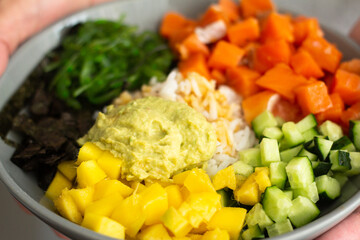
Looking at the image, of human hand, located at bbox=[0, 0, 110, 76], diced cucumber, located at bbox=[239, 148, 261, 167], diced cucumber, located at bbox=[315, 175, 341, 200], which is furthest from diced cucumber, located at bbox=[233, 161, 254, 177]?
human hand, located at bbox=[0, 0, 110, 76]

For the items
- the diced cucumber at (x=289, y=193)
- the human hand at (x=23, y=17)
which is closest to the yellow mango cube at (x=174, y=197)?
the diced cucumber at (x=289, y=193)

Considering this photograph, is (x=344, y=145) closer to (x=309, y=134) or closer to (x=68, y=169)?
(x=309, y=134)

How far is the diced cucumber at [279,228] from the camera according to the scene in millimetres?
2096

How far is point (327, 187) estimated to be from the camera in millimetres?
2344

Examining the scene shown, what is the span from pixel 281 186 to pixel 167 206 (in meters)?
0.66

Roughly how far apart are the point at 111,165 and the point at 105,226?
1.34ft

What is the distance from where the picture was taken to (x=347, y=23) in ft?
14.3

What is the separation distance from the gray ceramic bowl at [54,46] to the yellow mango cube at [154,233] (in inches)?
9.3

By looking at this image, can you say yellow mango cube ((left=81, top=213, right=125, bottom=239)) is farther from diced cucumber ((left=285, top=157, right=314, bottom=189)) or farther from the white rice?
diced cucumber ((left=285, top=157, right=314, bottom=189))

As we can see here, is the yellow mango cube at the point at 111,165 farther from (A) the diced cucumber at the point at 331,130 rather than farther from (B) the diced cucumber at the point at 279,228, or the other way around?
(A) the diced cucumber at the point at 331,130

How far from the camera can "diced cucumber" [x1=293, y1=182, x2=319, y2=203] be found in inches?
89.2

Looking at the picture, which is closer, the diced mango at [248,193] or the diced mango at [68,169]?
the diced mango at [248,193]

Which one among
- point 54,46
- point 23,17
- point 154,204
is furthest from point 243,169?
point 23,17

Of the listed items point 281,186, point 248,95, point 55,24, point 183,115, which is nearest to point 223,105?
point 248,95
